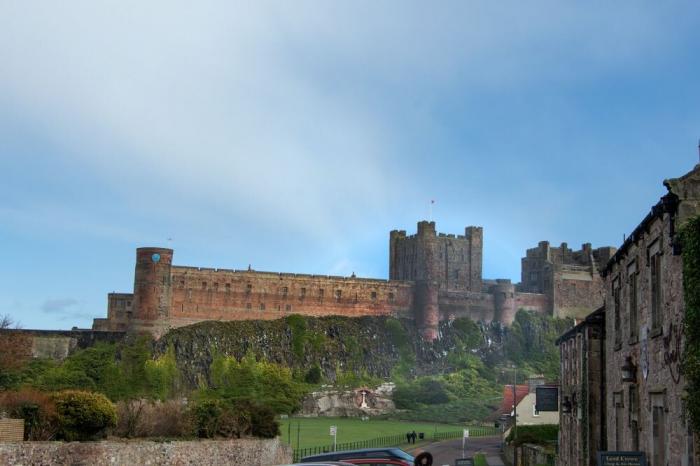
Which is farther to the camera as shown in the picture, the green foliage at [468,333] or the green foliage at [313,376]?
the green foliage at [468,333]

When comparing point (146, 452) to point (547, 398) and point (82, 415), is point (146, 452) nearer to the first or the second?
point (82, 415)

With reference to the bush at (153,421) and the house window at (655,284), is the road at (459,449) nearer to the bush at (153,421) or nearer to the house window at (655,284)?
the bush at (153,421)

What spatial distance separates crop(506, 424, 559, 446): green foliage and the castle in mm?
55393

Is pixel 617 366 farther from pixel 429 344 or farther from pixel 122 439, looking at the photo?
pixel 429 344

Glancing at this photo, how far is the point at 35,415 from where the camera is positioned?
27.5 meters

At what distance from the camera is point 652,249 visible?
1839cm

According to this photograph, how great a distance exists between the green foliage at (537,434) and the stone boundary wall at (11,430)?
24308 millimetres

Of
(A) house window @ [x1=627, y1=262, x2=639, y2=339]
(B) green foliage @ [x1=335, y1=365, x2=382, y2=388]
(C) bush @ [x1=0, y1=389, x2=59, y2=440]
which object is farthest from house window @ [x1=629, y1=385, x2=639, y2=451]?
(B) green foliage @ [x1=335, y1=365, x2=382, y2=388]

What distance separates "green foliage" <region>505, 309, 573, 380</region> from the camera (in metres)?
112

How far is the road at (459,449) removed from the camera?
1796 inches

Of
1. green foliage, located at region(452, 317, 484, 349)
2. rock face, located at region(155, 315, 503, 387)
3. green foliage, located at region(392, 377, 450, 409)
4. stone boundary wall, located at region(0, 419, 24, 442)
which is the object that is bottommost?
stone boundary wall, located at region(0, 419, 24, 442)

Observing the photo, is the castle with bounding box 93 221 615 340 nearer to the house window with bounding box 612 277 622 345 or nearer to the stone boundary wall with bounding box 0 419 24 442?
the stone boundary wall with bounding box 0 419 24 442

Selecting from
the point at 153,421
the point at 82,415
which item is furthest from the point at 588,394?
the point at 153,421

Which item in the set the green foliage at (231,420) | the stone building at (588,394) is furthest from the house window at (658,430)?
the green foliage at (231,420)
